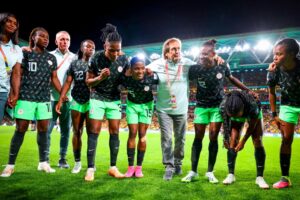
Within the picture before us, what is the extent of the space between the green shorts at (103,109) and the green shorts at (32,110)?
785 millimetres

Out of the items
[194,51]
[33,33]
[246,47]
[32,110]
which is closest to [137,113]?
[32,110]

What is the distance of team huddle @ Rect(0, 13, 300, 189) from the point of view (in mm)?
4598

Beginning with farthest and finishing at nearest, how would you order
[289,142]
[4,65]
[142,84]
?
[142,84] → [289,142] → [4,65]

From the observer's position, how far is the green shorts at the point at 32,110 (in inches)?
190

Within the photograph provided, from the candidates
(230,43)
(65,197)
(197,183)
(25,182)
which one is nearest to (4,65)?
(25,182)

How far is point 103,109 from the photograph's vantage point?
4.99m

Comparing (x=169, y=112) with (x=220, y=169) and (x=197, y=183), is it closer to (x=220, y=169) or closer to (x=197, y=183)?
(x=197, y=183)

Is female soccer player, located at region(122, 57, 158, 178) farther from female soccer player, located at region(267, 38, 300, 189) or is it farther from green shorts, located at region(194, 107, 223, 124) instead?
female soccer player, located at region(267, 38, 300, 189)

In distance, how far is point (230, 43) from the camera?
29609 millimetres

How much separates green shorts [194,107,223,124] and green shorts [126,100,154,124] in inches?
33.2

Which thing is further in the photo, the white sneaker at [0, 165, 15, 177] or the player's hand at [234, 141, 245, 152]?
the white sneaker at [0, 165, 15, 177]

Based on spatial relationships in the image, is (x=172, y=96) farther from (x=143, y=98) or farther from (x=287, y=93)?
(x=287, y=93)

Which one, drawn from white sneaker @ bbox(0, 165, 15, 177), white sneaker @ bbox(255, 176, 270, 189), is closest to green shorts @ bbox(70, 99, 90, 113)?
white sneaker @ bbox(0, 165, 15, 177)

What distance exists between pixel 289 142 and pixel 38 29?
449 centimetres
